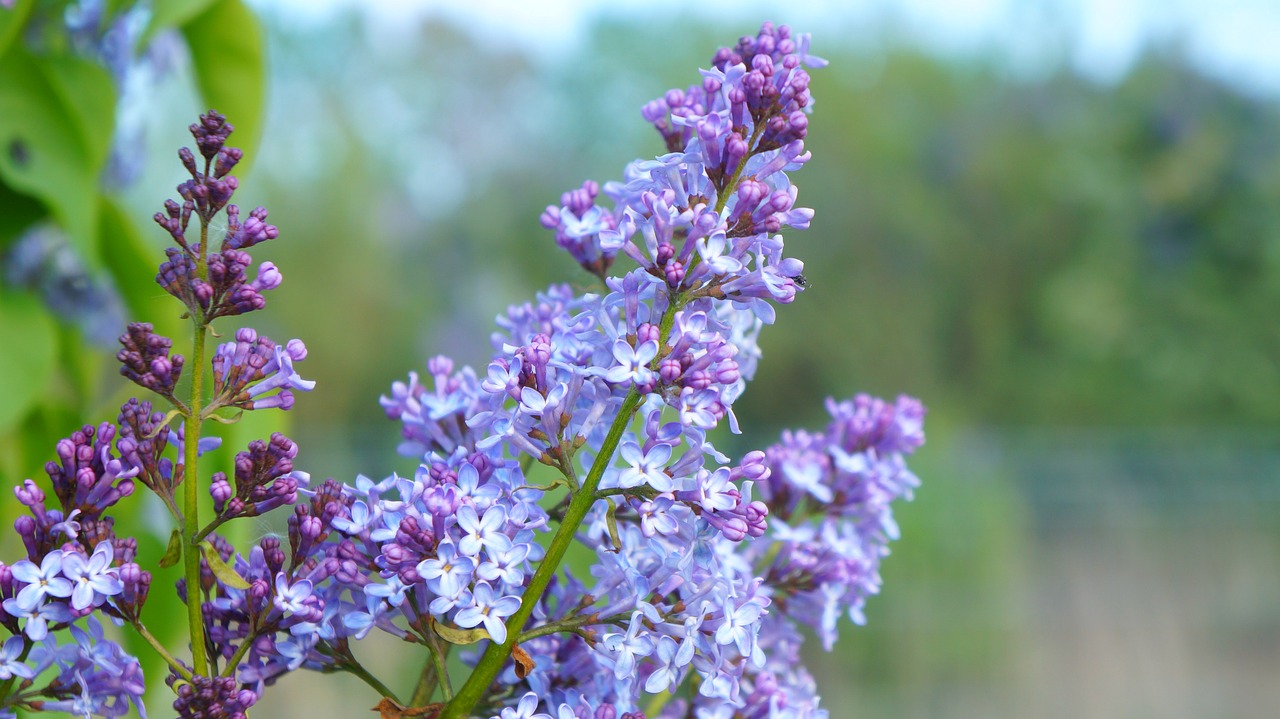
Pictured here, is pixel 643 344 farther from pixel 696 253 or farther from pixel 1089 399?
pixel 1089 399

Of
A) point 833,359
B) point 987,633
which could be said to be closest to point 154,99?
point 987,633

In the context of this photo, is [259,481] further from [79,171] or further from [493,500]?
[79,171]

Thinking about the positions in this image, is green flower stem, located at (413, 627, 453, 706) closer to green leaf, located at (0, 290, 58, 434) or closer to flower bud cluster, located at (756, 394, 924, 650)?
flower bud cluster, located at (756, 394, 924, 650)

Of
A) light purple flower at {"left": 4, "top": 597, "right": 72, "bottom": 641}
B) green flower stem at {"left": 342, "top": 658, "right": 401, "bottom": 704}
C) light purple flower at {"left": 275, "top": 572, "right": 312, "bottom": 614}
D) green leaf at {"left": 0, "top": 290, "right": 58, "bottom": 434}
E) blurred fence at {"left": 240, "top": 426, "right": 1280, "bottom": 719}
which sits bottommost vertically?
light purple flower at {"left": 4, "top": 597, "right": 72, "bottom": 641}

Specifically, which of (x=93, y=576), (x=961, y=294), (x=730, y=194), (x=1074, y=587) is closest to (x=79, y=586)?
(x=93, y=576)

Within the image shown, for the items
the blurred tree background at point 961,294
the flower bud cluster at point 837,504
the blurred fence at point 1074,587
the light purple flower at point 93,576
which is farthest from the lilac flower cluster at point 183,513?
the blurred fence at point 1074,587

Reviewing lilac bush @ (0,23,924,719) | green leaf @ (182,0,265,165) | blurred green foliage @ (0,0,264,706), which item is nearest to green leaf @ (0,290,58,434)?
blurred green foliage @ (0,0,264,706)
